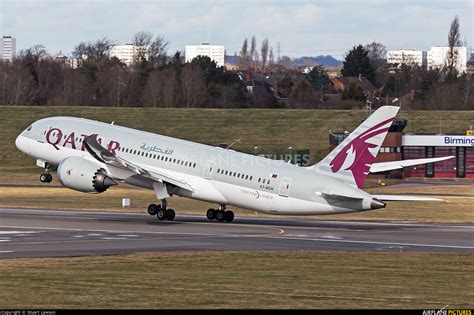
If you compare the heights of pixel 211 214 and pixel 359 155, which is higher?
pixel 359 155

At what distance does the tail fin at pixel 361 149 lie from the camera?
49750 millimetres

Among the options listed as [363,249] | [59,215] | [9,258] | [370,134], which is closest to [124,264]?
[9,258]

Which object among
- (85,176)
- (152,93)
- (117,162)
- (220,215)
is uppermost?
(152,93)

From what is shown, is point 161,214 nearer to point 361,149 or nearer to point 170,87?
point 361,149

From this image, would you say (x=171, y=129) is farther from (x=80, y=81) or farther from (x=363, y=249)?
(x=363, y=249)

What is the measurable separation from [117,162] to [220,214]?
6.37 metres

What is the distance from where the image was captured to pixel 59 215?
193 feet

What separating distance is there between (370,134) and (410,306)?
2244 cm

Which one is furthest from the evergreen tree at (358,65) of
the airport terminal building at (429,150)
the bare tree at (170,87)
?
the airport terminal building at (429,150)

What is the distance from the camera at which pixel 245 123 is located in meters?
132

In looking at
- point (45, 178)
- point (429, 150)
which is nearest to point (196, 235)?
point (45, 178)

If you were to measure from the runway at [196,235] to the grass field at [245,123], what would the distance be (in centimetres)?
6051

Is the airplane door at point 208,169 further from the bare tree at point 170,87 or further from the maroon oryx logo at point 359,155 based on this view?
the bare tree at point 170,87

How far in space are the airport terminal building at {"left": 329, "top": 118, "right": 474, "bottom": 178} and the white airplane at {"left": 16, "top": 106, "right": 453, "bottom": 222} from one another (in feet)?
174
